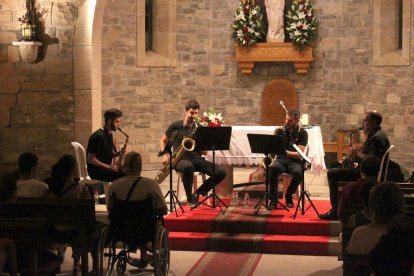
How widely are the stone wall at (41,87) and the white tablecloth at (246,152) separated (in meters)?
1.94

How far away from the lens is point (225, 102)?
50.0 ft

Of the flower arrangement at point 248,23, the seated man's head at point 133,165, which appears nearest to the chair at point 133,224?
the seated man's head at point 133,165

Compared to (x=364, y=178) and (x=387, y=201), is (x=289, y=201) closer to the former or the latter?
(x=364, y=178)

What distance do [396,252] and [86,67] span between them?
620cm

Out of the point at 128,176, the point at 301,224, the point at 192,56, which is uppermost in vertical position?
the point at 192,56

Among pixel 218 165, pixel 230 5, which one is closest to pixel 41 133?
pixel 218 165

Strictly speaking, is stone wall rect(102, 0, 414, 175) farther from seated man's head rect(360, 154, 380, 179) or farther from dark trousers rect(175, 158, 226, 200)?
seated man's head rect(360, 154, 380, 179)

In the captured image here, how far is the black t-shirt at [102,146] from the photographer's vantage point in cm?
996

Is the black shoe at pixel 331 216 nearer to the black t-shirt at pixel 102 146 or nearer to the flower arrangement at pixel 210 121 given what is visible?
the flower arrangement at pixel 210 121

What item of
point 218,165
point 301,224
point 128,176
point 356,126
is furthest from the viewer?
point 356,126

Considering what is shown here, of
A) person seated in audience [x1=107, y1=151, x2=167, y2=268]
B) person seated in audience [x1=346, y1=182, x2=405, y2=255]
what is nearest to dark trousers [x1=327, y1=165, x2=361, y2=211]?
person seated in audience [x1=107, y1=151, x2=167, y2=268]

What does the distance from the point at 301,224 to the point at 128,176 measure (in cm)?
252

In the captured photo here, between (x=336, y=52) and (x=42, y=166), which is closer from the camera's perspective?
(x=42, y=166)

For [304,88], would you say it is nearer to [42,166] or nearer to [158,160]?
[158,160]
